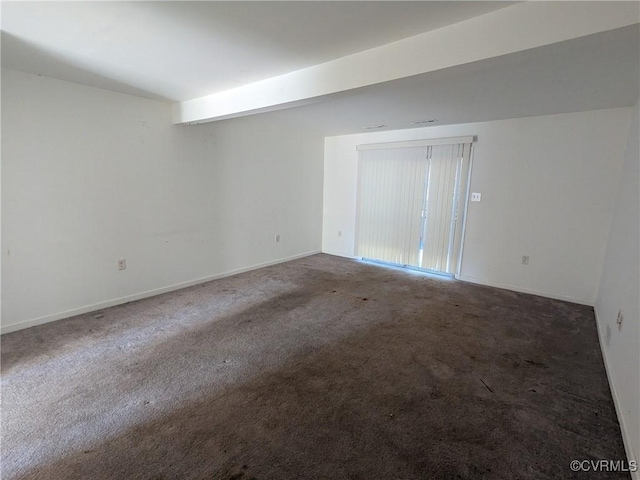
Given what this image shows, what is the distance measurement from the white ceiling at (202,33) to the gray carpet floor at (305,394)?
7.30ft

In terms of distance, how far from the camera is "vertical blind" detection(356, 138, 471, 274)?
4508mm

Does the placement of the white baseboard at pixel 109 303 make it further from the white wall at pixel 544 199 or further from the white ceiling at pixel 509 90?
the white wall at pixel 544 199

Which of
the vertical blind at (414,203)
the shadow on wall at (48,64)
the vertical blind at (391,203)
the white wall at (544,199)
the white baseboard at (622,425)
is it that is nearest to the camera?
the white baseboard at (622,425)

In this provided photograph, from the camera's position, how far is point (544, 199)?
3.84 m

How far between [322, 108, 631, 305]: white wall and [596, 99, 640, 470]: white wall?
243mm

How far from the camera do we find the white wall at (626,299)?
1.68m

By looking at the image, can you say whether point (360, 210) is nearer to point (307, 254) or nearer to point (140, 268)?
point (307, 254)

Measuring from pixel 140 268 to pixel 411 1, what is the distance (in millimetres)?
3605

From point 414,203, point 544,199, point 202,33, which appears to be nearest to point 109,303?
point 202,33

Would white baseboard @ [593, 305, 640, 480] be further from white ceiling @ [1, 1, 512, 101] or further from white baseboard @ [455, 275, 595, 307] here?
white ceiling @ [1, 1, 512, 101]

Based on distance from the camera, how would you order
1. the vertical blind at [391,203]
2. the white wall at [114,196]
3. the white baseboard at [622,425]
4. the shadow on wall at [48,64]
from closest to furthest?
the white baseboard at [622,425]
the shadow on wall at [48,64]
the white wall at [114,196]
the vertical blind at [391,203]

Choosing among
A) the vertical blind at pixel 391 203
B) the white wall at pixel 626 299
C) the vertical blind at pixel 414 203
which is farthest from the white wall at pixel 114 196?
the white wall at pixel 626 299

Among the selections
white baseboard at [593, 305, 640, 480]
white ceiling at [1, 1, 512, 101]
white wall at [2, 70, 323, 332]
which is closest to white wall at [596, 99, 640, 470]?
white baseboard at [593, 305, 640, 480]

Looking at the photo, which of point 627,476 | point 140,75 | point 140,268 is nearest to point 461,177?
point 627,476
